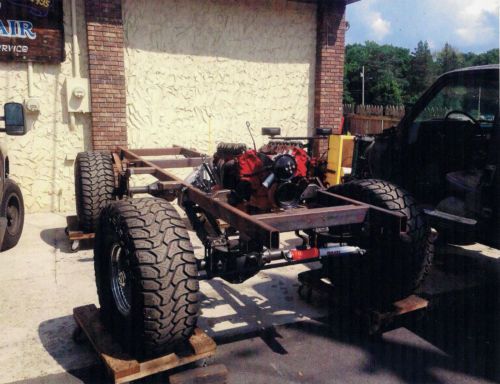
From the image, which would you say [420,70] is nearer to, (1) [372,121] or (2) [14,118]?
(1) [372,121]

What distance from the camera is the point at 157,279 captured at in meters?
2.62

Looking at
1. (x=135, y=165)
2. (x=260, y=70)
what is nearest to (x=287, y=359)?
(x=135, y=165)

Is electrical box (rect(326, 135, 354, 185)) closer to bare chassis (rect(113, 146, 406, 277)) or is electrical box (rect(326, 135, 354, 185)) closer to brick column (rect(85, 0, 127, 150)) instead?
brick column (rect(85, 0, 127, 150))

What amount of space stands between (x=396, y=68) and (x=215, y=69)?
73.3 m

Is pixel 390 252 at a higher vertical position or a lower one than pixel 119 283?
higher

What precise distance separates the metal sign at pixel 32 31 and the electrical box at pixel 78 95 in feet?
1.16

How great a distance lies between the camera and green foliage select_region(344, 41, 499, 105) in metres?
61.0

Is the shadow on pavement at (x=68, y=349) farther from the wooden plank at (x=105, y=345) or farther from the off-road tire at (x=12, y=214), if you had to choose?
the off-road tire at (x=12, y=214)

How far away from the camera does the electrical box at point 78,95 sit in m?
6.89

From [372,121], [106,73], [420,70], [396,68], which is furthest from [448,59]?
[106,73]

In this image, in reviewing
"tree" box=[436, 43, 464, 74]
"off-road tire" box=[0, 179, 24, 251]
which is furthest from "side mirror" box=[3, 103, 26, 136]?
"tree" box=[436, 43, 464, 74]

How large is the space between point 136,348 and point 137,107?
5.19 meters

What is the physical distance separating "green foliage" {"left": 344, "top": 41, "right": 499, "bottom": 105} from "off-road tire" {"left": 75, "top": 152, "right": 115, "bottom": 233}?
54.0 meters

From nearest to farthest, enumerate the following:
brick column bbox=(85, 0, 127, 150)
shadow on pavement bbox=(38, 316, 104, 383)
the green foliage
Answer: shadow on pavement bbox=(38, 316, 104, 383), brick column bbox=(85, 0, 127, 150), the green foliage
